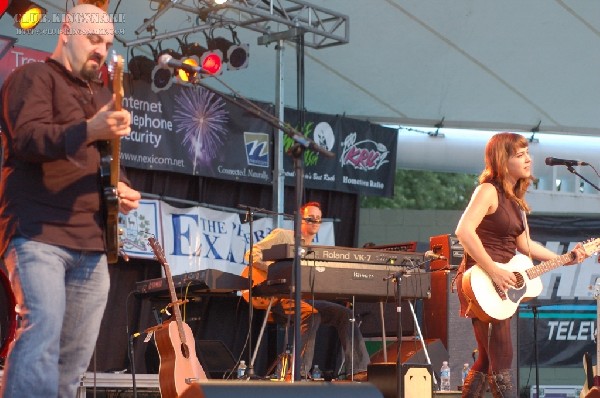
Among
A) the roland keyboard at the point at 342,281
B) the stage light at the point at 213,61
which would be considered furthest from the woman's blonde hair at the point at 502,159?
the stage light at the point at 213,61

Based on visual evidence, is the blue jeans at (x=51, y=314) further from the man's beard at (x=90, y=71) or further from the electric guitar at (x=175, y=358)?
the electric guitar at (x=175, y=358)

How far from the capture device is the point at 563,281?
1212cm

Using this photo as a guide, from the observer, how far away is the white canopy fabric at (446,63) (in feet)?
Result: 36.4

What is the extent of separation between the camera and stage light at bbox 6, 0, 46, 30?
845 centimetres

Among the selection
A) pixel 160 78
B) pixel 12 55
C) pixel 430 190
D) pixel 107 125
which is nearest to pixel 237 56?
pixel 160 78

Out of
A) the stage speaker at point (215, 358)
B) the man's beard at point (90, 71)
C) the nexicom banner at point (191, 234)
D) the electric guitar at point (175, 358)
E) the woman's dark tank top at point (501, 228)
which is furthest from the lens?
the nexicom banner at point (191, 234)

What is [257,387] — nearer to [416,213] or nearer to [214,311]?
[214,311]

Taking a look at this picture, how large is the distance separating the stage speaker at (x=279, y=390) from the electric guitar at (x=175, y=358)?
12.1ft

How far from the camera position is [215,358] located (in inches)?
377

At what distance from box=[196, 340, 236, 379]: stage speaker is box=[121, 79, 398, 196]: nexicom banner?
7.04 feet

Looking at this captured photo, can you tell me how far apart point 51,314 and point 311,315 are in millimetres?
5577

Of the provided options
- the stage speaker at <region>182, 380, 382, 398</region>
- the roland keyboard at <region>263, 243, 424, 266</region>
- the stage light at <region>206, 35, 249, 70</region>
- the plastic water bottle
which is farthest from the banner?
the stage speaker at <region>182, 380, 382, 398</region>

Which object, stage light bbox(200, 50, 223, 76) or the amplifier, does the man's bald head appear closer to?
the amplifier

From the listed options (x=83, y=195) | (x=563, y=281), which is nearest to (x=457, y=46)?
(x=563, y=281)
